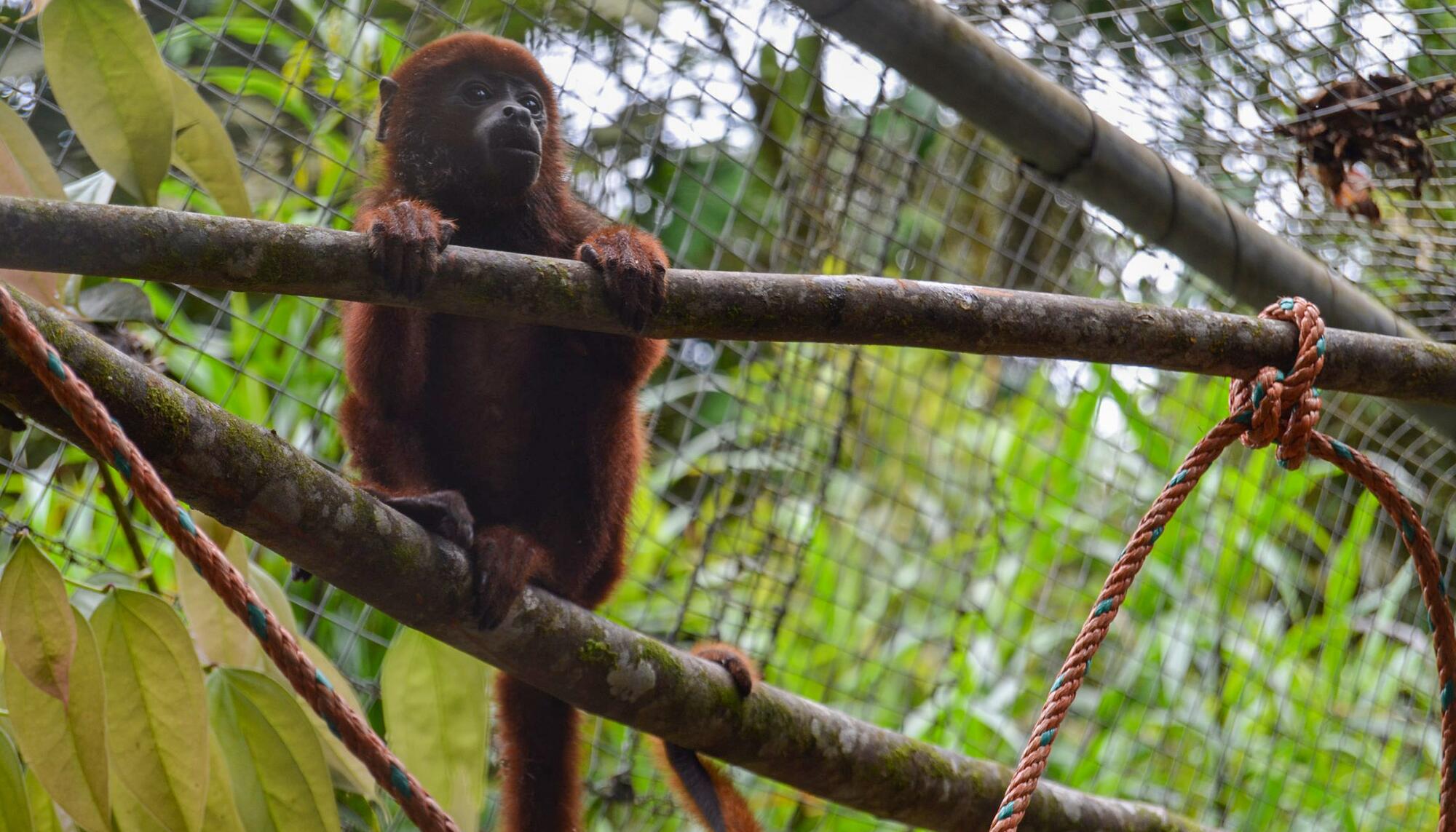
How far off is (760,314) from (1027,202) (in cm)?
286

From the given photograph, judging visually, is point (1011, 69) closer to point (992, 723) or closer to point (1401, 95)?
point (1401, 95)

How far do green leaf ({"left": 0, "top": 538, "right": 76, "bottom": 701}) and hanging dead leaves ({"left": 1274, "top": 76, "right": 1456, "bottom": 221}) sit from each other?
7.50ft

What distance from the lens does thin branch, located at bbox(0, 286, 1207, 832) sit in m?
1.29

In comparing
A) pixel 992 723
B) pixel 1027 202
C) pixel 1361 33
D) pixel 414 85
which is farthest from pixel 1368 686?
pixel 414 85

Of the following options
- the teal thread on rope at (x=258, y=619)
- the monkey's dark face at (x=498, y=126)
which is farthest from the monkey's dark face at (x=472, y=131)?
the teal thread on rope at (x=258, y=619)

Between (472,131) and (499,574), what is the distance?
990 mm

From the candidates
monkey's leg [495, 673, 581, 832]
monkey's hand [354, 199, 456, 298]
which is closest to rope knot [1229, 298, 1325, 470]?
monkey's hand [354, 199, 456, 298]

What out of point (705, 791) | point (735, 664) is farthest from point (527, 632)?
point (705, 791)

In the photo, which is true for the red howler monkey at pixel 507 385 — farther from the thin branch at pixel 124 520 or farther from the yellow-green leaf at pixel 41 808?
the yellow-green leaf at pixel 41 808

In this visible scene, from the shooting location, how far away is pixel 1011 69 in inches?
82.1

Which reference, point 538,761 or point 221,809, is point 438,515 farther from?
point 538,761

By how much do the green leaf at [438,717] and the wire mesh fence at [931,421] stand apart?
0.45 metres

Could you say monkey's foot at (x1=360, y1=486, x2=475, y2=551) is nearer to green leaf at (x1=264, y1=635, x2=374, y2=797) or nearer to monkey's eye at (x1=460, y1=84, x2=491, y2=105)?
green leaf at (x1=264, y1=635, x2=374, y2=797)

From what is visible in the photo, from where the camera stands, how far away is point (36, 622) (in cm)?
139
